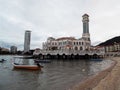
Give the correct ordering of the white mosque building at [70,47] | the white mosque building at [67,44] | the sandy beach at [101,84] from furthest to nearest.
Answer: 1. the white mosque building at [67,44]
2. the white mosque building at [70,47]
3. the sandy beach at [101,84]

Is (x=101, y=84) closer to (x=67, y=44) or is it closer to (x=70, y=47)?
(x=70, y=47)

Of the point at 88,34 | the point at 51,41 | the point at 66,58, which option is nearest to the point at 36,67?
the point at 66,58

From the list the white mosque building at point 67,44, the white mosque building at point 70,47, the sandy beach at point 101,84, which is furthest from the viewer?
the white mosque building at point 67,44

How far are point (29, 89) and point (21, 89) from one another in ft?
2.96

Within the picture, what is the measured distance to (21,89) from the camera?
1822cm

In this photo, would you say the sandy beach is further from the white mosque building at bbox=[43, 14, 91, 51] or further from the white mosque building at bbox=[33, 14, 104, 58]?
the white mosque building at bbox=[43, 14, 91, 51]

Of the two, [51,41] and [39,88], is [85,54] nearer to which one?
[51,41]

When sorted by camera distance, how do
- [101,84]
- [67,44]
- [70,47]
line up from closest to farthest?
[101,84], [70,47], [67,44]

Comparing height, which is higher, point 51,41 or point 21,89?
point 51,41

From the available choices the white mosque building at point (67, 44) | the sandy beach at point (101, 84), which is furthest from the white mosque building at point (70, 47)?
the sandy beach at point (101, 84)

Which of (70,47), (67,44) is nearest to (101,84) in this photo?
(70,47)

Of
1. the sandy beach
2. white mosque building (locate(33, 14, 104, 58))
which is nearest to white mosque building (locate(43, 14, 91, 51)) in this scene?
white mosque building (locate(33, 14, 104, 58))

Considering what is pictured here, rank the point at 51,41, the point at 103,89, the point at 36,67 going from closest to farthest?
the point at 103,89 < the point at 36,67 < the point at 51,41

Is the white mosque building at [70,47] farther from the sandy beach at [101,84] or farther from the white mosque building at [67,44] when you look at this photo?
the sandy beach at [101,84]
